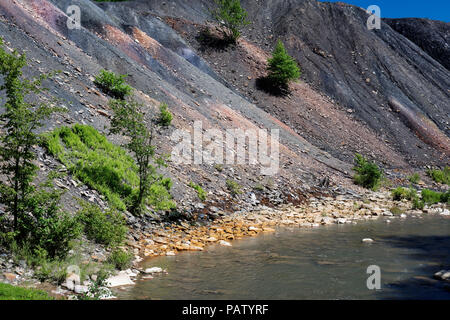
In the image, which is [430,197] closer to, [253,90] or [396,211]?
[396,211]

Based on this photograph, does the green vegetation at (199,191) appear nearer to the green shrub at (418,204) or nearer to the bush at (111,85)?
the bush at (111,85)

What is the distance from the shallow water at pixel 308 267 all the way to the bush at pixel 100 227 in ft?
3.71

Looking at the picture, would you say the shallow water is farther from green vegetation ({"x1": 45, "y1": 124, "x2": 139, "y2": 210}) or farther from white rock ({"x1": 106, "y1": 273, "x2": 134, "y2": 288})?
green vegetation ({"x1": 45, "y1": 124, "x2": 139, "y2": 210})

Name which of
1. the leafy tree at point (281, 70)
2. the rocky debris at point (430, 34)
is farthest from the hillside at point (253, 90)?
the leafy tree at point (281, 70)

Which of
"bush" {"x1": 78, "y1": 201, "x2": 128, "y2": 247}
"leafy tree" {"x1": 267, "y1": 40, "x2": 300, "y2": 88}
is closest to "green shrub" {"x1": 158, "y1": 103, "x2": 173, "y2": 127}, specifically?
"bush" {"x1": 78, "y1": 201, "x2": 128, "y2": 247}

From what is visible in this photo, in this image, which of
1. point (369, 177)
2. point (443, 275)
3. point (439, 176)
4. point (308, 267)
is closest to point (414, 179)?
point (439, 176)

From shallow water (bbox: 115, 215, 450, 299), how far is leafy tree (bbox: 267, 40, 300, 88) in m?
21.3

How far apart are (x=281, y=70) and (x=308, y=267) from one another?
25.4 metres

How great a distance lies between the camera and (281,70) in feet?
105

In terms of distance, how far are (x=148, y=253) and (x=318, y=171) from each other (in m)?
13.6

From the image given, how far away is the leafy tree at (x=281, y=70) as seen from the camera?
3192 cm

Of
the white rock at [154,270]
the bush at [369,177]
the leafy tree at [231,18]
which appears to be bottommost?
the white rock at [154,270]
